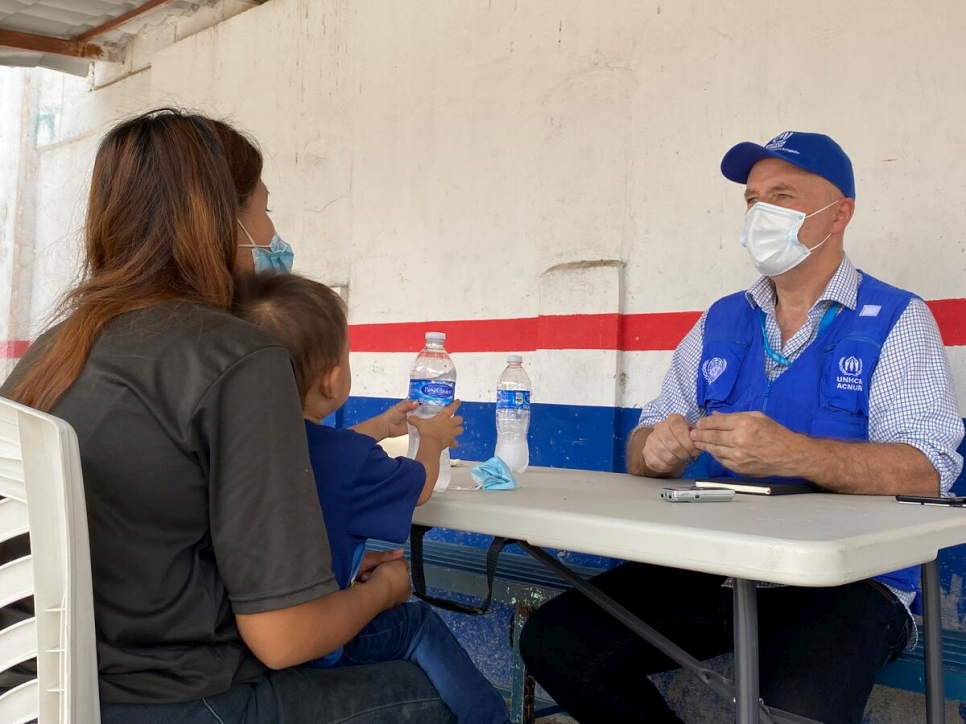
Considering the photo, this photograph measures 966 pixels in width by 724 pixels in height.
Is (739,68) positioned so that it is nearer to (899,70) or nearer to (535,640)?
(899,70)

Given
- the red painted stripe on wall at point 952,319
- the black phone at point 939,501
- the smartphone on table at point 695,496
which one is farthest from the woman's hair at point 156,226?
the red painted stripe on wall at point 952,319

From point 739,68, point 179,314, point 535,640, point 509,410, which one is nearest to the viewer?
point 179,314

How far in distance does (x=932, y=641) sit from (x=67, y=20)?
18.0ft

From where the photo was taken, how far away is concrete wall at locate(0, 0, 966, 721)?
2512mm

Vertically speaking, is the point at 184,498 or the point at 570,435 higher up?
the point at 184,498

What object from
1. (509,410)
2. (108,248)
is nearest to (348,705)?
(108,248)

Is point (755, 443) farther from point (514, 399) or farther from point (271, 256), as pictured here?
point (271, 256)

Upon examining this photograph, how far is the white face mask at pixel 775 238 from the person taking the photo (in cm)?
218

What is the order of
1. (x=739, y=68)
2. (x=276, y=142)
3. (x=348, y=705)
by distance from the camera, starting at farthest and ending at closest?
(x=276, y=142)
(x=739, y=68)
(x=348, y=705)

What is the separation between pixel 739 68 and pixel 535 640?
6.03 ft

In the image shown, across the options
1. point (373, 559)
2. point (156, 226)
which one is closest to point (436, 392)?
point (373, 559)

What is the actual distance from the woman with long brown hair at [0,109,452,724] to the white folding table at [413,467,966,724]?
0.34 meters

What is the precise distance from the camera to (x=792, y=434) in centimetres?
177

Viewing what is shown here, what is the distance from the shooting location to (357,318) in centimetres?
417
